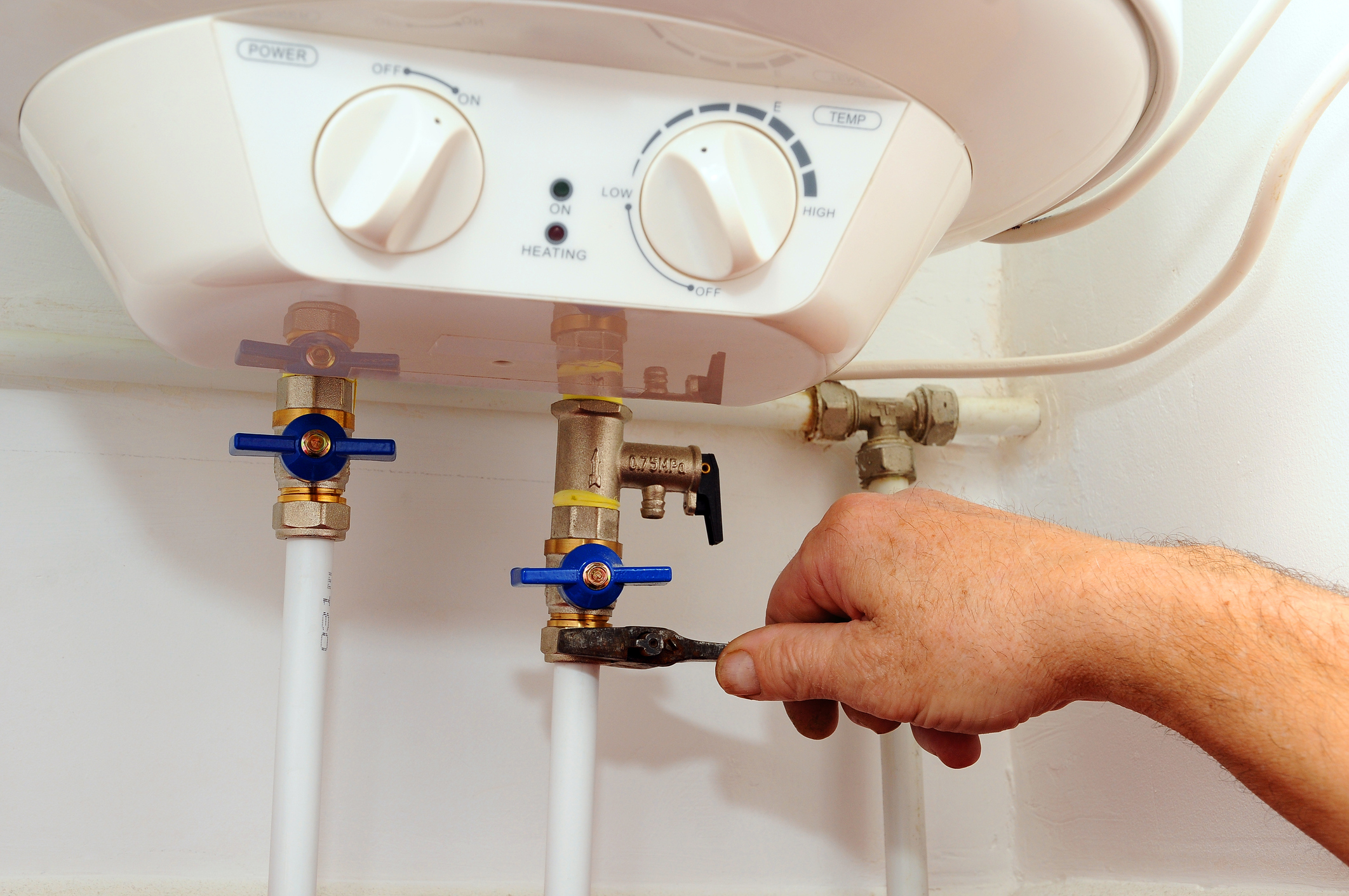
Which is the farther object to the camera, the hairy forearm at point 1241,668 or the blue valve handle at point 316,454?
the blue valve handle at point 316,454

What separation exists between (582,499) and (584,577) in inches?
1.7

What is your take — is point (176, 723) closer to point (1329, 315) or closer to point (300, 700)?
point (300, 700)

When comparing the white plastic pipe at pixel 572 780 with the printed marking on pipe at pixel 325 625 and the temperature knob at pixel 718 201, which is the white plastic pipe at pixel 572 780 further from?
the temperature knob at pixel 718 201

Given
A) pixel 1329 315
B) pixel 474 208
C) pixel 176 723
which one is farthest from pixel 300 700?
pixel 1329 315

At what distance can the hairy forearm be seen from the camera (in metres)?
0.31

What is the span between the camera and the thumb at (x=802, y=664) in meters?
0.40

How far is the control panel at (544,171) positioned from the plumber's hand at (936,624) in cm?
15

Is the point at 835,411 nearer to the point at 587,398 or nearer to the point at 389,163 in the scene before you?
the point at 587,398

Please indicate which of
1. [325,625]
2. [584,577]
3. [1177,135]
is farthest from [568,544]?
[1177,135]

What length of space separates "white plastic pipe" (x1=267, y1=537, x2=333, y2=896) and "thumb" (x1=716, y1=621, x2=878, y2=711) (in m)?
0.20

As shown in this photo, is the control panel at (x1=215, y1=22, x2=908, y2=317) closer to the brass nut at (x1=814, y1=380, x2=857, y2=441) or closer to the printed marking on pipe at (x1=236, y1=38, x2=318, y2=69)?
the printed marking on pipe at (x1=236, y1=38, x2=318, y2=69)

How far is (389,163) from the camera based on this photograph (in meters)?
0.29

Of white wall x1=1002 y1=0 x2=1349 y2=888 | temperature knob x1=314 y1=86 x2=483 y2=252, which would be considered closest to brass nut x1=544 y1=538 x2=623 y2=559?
temperature knob x1=314 y1=86 x2=483 y2=252

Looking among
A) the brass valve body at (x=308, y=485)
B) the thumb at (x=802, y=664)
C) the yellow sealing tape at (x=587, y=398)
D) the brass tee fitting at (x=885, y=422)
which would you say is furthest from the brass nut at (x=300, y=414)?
the brass tee fitting at (x=885, y=422)
